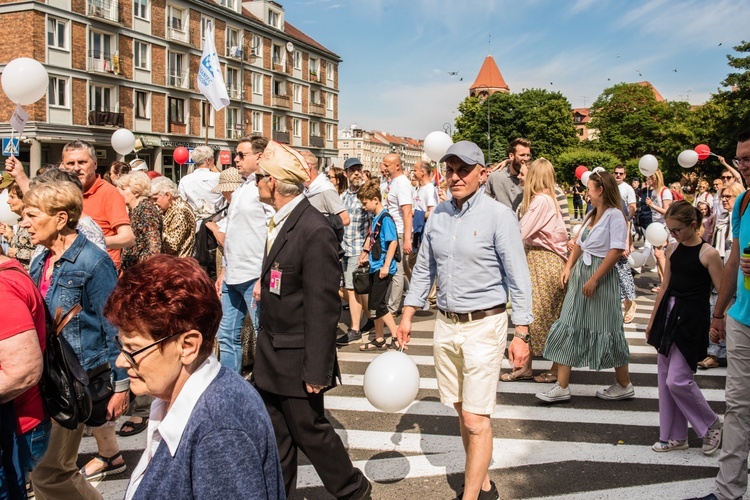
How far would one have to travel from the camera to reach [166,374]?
75.0 inches

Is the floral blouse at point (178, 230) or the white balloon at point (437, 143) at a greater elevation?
the white balloon at point (437, 143)

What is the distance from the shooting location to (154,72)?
44.6m

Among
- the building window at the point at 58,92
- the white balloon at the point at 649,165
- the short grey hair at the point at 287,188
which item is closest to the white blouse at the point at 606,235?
the short grey hair at the point at 287,188

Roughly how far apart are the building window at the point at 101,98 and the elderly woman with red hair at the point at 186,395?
41618 millimetres

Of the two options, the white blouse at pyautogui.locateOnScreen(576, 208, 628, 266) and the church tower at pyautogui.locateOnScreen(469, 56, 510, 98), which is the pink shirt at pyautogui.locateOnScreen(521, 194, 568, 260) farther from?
the church tower at pyautogui.locateOnScreen(469, 56, 510, 98)

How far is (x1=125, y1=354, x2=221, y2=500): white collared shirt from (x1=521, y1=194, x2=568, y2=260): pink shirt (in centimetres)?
485

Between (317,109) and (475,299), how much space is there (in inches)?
2595

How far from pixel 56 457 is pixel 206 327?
1807mm

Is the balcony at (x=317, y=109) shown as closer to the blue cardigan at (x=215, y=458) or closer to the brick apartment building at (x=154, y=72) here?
the brick apartment building at (x=154, y=72)

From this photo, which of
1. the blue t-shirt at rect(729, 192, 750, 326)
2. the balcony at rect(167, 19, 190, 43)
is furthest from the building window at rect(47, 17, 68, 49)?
the blue t-shirt at rect(729, 192, 750, 326)

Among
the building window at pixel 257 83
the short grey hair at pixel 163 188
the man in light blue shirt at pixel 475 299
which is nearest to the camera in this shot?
the man in light blue shirt at pixel 475 299

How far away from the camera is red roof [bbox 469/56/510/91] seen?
131250mm

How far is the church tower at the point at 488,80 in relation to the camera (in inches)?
5148

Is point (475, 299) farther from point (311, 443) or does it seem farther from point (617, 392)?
point (617, 392)
